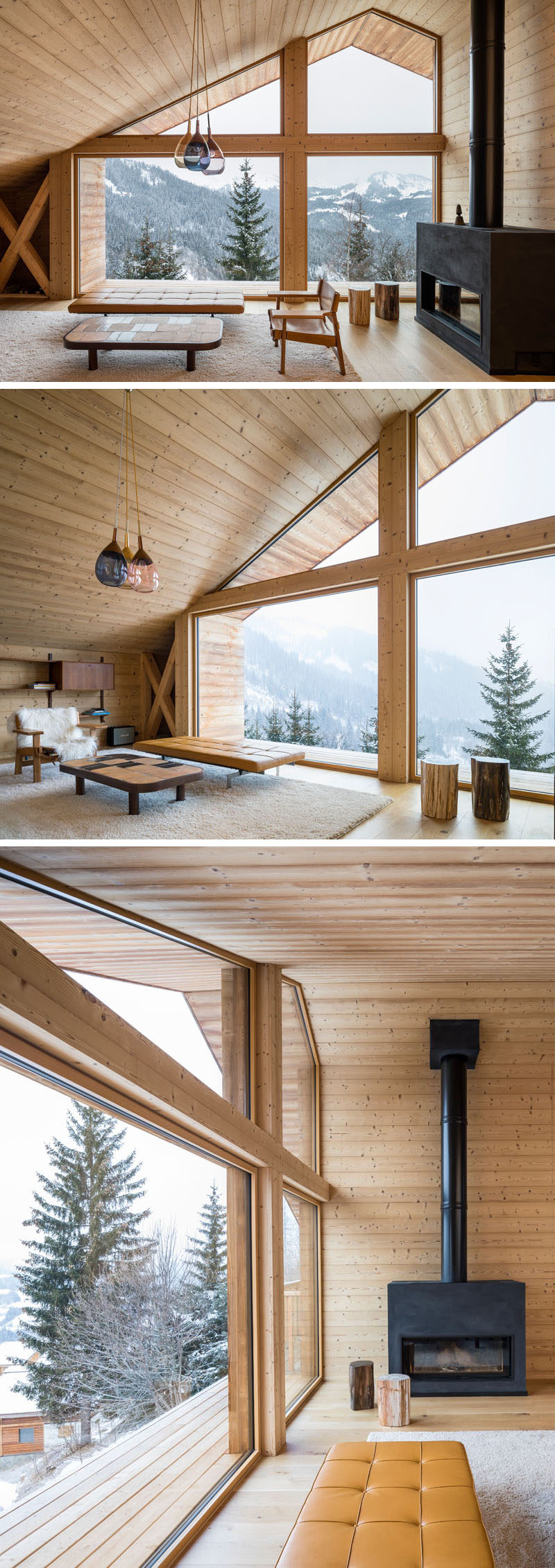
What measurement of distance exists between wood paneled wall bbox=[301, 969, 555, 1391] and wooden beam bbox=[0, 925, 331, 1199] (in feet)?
9.47

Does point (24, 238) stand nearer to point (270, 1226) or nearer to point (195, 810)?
point (195, 810)

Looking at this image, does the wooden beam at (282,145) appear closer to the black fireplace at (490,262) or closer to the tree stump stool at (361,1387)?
the black fireplace at (490,262)

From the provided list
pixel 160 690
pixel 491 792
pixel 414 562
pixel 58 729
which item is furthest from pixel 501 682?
pixel 58 729

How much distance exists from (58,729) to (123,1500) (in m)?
3.43

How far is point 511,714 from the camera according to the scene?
12.9 feet

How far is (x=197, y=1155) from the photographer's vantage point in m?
4.95

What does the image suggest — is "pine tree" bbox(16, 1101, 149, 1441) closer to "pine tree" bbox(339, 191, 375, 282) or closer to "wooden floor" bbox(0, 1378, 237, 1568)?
"wooden floor" bbox(0, 1378, 237, 1568)

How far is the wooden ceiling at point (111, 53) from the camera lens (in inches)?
147

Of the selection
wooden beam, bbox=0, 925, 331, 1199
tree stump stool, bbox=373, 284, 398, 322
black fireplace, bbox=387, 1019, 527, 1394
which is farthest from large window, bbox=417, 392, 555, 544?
black fireplace, bbox=387, 1019, 527, 1394

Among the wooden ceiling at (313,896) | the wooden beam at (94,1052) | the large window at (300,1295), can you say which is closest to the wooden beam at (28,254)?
the wooden ceiling at (313,896)

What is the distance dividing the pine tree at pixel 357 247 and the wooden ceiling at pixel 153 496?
43.0 inches

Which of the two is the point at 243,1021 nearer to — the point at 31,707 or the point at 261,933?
the point at 261,933

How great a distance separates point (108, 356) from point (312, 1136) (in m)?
5.89

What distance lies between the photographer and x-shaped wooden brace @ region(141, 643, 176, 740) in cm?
314
